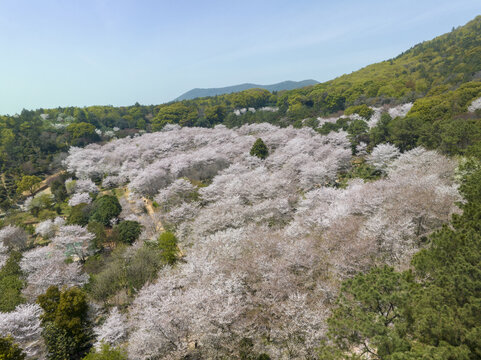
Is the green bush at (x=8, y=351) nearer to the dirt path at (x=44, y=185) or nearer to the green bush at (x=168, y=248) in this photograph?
the green bush at (x=168, y=248)

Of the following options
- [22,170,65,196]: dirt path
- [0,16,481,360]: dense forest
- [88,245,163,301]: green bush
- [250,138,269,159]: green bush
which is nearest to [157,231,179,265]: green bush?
[0,16,481,360]: dense forest

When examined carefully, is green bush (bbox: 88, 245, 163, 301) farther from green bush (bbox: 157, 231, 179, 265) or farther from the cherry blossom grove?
the cherry blossom grove

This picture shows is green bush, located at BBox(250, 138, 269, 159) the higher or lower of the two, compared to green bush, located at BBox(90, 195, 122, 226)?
higher

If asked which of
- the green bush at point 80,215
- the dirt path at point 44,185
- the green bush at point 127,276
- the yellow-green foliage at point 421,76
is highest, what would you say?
the yellow-green foliage at point 421,76

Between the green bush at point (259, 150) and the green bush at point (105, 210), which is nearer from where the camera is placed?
the green bush at point (105, 210)

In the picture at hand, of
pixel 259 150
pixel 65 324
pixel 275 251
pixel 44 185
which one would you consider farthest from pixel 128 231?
pixel 44 185

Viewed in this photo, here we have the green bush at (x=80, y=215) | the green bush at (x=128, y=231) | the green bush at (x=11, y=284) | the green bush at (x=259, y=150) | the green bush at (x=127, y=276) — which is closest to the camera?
the green bush at (x=11, y=284)

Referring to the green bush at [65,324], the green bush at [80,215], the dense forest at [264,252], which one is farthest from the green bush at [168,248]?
the green bush at [80,215]

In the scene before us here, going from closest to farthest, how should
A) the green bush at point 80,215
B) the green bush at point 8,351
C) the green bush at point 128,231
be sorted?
the green bush at point 8,351
the green bush at point 128,231
the green bush at point 80,215

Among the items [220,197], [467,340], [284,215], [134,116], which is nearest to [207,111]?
[134,116]
